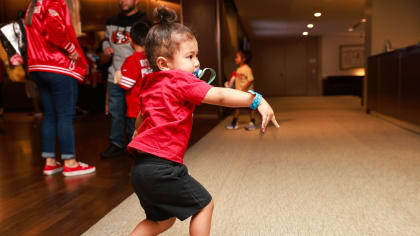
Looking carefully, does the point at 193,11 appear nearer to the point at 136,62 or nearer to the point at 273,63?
the point at 136,62

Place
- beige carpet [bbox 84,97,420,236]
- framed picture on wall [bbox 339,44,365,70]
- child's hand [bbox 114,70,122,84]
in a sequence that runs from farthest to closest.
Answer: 1. framed picture on wall [bbox 339,44,365,70]
2. child's hand [bbox 114,70,122,84]
3. beige carpet [bbox 84,97,420,236]

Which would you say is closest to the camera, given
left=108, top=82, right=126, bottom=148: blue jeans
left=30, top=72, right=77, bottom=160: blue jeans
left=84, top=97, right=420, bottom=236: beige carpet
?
left=84, top=97, right=420, bottom=236: beige carpet

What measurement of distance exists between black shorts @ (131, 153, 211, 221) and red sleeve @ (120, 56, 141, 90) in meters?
1.47

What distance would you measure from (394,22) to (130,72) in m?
5.49

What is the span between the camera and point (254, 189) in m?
1.89

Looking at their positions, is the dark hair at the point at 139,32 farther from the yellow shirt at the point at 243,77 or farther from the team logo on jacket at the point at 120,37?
the yellow shirt at the point at 243,77

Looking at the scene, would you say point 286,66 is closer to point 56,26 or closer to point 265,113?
point 56,26

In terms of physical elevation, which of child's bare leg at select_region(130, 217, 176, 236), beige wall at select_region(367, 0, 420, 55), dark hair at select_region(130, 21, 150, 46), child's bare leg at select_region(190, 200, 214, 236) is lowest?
child's bare leg at select_region(130, 217, 176, 236)

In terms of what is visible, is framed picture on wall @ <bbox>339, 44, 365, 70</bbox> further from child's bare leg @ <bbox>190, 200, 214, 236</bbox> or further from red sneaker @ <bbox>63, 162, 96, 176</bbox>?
child's bare leg @ <bbox>190, 200, 214, 236</bbox>

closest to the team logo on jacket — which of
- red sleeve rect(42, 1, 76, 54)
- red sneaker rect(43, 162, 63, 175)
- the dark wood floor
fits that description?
red sleeve rect(42, 1, 76, 54)

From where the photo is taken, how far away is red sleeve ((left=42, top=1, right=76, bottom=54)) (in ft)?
6.77

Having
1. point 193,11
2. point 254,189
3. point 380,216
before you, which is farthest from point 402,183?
point 193,11

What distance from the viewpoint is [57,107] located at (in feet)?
7.31

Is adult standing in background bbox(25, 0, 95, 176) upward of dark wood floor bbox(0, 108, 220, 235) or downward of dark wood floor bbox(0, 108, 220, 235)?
upward
